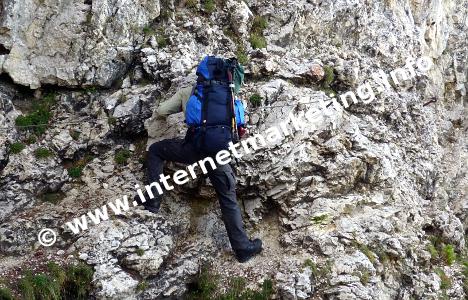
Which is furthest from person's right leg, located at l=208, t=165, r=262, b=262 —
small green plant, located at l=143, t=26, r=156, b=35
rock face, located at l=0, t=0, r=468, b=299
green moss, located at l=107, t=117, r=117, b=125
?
small green plant, located at l=143, t=26, r=156, b=35

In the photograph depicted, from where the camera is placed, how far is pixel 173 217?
32.4 ft

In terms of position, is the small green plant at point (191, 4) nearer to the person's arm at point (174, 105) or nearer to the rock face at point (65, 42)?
the rock face at point (65, 42)

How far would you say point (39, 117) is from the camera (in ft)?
35.1

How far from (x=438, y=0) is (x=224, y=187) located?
482 inches

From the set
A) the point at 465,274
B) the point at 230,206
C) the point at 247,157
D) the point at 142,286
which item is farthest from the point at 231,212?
the point at 465,274

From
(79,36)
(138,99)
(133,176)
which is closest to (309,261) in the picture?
(133,176)

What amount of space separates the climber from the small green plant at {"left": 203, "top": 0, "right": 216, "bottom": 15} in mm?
3679

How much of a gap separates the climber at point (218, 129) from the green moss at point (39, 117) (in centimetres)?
336

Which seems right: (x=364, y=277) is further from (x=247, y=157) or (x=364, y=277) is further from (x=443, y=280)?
(x=247, y=157)

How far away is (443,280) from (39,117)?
32.1 ft

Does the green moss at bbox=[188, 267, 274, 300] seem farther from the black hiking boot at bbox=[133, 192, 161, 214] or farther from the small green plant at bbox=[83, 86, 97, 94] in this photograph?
the small green plant at bbox=[83, 86, 97, 94]

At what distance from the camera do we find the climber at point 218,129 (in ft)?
28.4

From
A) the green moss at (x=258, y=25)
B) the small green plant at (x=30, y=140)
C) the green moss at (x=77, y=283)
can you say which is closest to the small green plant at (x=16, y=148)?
the small green plant at (x=30, y=140)

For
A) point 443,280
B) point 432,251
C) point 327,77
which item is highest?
point 327,77
